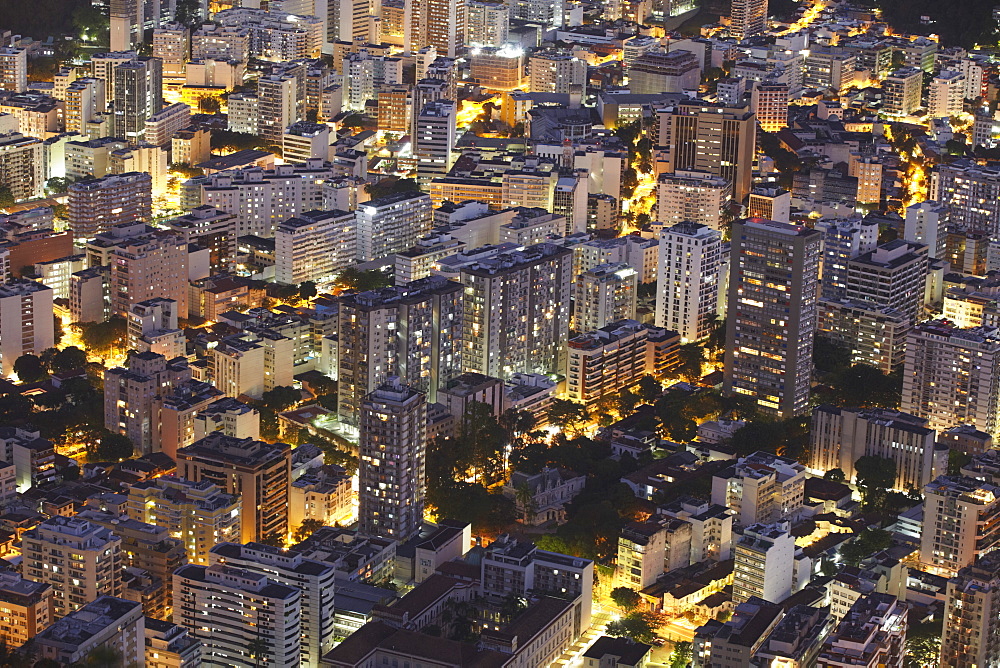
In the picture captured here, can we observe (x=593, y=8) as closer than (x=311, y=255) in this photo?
No

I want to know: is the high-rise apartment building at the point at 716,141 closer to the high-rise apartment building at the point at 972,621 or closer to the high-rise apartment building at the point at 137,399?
the high-rise apartment building at the point at 137,399

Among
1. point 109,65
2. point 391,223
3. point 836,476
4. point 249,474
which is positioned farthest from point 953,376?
point 109,65

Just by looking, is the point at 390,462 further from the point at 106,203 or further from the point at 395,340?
the point at 106,203

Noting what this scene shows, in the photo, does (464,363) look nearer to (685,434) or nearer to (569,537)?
(685,434)

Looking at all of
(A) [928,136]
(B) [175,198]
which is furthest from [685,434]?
(A) [928,136]

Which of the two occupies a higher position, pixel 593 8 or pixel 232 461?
pixel 593 8

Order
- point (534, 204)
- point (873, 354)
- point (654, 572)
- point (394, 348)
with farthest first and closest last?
point (534, 204), point (873, 354), point (394, 348), point (654, 572)
